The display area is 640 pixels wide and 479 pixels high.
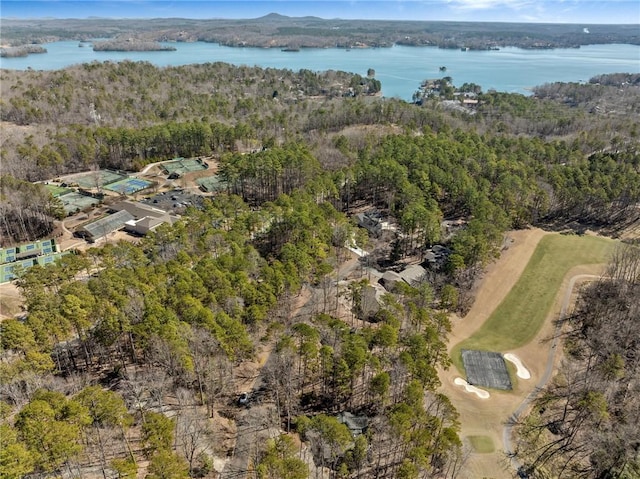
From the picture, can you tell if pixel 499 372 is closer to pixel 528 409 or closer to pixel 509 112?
pixel 528 409

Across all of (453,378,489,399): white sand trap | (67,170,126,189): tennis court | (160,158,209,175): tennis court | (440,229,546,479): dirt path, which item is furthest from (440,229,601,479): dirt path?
(67,170,126,189): tennis court

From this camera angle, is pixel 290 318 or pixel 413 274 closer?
pixel 290 318

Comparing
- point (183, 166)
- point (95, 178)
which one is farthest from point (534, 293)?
point (95, 178)

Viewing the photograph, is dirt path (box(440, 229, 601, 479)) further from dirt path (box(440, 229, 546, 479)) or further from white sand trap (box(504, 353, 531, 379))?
white sand trap (box(504, 353, 531, 379))

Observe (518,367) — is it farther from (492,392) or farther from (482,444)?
(482,444)

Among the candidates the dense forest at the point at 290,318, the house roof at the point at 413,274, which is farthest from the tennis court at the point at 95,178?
the house roof at the point at 413,274

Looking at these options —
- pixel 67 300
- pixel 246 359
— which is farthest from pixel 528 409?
pixel 67 300
